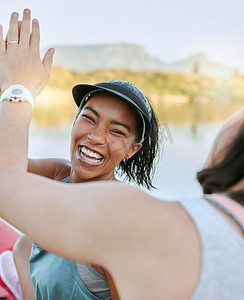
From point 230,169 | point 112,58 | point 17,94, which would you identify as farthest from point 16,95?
point 112,58

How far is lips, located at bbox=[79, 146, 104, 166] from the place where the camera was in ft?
3.88

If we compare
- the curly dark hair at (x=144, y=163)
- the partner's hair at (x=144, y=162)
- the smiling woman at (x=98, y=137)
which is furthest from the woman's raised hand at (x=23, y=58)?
the curly dark hair at (x=144, y=163)

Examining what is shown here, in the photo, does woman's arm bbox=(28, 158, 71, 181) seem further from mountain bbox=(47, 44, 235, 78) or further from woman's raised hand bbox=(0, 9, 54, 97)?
mountain bbox=(47, 44, 235, 78)

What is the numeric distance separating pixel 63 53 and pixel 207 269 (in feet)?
19.2

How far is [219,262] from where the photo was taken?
1.36 feet

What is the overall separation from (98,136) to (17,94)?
0.59 metres

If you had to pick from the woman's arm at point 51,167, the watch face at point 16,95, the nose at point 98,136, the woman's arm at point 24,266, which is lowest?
the woman's arm at point 24,266

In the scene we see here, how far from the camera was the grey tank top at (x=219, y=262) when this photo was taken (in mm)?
415

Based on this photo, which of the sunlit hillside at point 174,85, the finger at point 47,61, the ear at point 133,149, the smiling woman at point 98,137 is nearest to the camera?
the finger at point 47,61

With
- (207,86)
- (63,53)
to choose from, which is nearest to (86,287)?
(207,86)

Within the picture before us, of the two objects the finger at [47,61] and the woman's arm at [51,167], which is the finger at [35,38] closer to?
the finger at [47,61]

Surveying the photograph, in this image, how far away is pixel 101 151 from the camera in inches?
46.3

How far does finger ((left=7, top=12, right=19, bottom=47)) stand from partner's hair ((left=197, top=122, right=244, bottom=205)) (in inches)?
17.1

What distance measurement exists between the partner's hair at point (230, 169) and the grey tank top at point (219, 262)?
7cm
